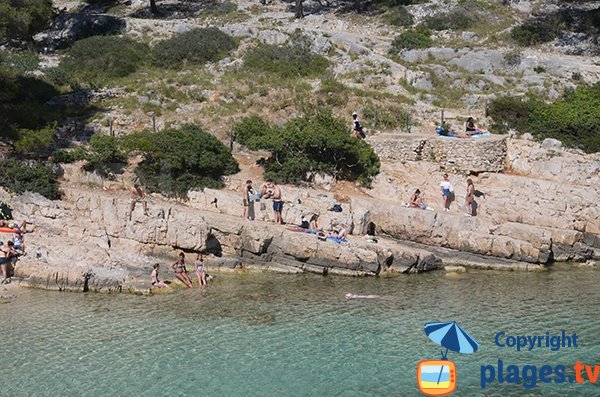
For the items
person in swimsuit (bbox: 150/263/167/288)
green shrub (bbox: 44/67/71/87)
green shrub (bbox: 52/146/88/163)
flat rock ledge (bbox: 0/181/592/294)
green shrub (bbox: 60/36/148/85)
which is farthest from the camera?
green shrub (bbox: 60/36/148/85)

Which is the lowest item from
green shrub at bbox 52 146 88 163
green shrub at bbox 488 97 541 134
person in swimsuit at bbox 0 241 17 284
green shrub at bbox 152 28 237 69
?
person in swimsuit at bbox 0 241 17 284

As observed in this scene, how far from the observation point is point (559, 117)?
31.2m

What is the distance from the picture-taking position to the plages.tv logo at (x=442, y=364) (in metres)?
10.9

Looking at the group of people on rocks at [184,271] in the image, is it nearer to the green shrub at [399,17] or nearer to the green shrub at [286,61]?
the green shrub at [286,61]

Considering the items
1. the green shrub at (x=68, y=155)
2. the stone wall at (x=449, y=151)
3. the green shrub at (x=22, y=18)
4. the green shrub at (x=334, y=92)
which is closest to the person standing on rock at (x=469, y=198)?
the stone wall at (x=449, y=151)

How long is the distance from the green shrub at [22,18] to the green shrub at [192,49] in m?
7.22

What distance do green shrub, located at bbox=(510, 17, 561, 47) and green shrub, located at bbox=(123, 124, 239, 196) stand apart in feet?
95.3

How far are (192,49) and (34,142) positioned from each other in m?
17.6

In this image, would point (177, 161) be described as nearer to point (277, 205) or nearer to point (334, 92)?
point (277, 205)

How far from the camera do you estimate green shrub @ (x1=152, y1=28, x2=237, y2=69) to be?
39.8 metres

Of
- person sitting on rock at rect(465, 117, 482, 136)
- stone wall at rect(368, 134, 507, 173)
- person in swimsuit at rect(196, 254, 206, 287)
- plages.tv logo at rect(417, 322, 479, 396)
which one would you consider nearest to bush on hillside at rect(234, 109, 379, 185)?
stone wall at rect(368, 134, 507, 173)

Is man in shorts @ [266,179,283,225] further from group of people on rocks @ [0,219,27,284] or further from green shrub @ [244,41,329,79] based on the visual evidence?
green shrub @ [244,41,329,79]

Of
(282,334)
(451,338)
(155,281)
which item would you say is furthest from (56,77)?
(451,338)

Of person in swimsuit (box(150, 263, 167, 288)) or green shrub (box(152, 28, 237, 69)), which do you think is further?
green shrub (box(152, 28, 237, 69))
